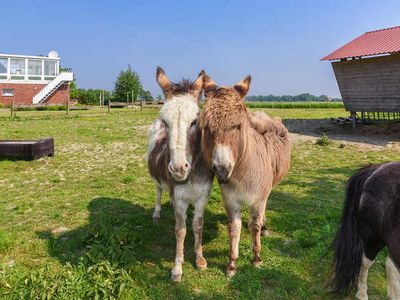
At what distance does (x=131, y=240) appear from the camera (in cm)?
502

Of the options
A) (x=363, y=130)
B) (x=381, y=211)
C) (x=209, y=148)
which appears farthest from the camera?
(x=363, y=130)

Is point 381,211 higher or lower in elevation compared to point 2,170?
higher

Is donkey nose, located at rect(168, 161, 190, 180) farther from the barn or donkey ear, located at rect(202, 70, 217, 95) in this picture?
→ the barn

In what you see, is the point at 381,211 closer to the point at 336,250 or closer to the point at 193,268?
the point at 336,250

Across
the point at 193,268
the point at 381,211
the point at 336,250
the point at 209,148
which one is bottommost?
the point at 193,268

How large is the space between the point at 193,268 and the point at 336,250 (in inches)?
73.8

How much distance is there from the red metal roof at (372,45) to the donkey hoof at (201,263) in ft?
51.4

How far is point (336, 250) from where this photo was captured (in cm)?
395

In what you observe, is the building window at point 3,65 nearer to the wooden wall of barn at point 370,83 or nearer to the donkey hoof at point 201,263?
the wooden wall of barn at point 370,83

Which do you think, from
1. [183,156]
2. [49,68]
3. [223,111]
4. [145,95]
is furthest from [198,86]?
[145,95]

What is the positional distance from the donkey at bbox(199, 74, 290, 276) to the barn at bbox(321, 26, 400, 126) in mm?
14516

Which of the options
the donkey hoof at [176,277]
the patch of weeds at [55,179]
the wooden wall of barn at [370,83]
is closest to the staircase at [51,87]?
the wooden wall of barn at [370,83]

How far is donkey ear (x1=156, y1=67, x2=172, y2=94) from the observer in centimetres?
445

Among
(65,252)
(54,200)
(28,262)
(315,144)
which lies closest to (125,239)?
(65,252)
